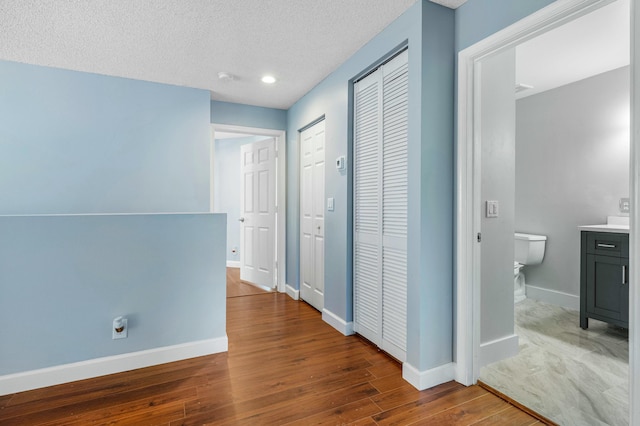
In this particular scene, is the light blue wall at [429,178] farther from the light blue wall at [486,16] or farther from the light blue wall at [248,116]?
the light blue wall at [248,116]

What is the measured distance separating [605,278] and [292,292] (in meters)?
3.06

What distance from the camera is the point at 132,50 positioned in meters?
2.62

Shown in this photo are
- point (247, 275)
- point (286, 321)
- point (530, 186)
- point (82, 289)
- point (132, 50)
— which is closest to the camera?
point (82, 289)

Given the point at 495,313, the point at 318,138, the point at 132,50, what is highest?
the point at 132,50

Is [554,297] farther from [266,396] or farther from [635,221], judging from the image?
[266,396]

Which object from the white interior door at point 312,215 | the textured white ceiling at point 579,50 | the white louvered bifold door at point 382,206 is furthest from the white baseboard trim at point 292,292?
the textured white ceiling at point 579,50

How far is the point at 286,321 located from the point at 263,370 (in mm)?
961

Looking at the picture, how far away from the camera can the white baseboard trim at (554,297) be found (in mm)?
3332

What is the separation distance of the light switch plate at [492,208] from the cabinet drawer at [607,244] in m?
1.20

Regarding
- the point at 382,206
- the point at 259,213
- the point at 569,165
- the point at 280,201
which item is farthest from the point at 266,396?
the point at 569,165

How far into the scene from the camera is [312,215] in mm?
3619

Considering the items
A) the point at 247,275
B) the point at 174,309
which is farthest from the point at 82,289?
the point at 247,275

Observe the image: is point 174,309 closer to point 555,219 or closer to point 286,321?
point 286,321

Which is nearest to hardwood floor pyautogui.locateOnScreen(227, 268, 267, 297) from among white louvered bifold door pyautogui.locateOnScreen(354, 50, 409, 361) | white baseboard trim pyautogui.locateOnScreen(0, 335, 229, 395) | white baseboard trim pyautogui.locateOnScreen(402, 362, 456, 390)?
white baseboard trim pyautogui.locateOnScreen(0, 335, 229, 395)
